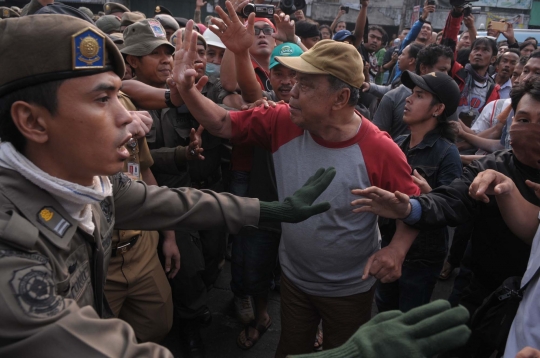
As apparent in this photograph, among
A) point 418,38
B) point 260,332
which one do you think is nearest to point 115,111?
point 260,332

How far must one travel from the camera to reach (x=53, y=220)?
126 centimetres

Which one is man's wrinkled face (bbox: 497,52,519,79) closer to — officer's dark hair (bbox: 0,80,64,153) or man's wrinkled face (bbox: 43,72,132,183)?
man's wrinkled face (bbox: 43,72,132,183)

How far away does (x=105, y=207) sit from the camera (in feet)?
5.32

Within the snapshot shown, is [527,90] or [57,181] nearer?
[57,181]

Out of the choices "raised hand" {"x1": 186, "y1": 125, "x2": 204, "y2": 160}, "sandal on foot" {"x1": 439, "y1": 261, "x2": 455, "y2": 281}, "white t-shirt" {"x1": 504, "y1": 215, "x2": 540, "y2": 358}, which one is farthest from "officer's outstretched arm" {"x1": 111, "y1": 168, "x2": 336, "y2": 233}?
"sandal on foot" {"x1": 439, "y1": 261, "x2": 455, "y2": 281}

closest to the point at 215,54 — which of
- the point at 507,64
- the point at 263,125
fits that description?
the point at 263,125

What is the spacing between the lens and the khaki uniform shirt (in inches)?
39.7

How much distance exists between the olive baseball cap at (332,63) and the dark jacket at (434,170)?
0.86 m

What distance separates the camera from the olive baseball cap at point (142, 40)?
3008 millimetres

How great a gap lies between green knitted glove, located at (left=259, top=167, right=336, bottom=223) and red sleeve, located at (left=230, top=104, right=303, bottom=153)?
710mm

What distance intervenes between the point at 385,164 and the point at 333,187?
11.6 inches

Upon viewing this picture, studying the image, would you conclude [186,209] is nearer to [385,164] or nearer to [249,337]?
[385,164]

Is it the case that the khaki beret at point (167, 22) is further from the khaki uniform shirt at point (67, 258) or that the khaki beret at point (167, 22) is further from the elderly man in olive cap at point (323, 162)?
the khaki uniform shirt at point (67, 258)

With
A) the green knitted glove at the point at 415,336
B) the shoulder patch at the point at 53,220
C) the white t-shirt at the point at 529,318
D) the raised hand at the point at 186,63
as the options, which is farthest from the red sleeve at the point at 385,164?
the shoulder patch at the point at 53,220
